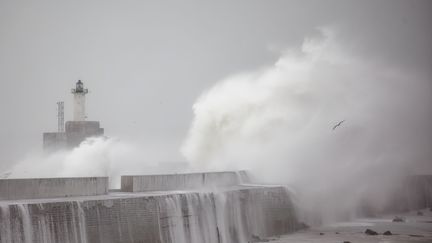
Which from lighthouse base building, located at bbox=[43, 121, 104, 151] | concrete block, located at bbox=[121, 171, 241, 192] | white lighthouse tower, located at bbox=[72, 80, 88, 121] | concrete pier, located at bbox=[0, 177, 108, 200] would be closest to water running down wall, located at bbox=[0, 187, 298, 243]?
concrete pier, located at bbox=[0, 177, 108, 200]

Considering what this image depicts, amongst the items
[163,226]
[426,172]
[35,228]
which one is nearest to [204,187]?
[163,226]

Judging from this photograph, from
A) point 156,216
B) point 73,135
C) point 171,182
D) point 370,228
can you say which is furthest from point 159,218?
point 73,135

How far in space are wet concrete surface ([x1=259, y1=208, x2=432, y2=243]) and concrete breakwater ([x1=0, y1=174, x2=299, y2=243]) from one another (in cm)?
85

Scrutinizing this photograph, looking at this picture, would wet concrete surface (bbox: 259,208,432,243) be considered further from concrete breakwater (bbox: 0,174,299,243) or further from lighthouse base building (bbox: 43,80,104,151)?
lighthouse base building (bbox: 43,80,104,151)

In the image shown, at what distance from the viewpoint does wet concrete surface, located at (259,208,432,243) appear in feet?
58.6

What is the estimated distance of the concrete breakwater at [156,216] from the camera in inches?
481

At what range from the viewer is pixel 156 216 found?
48.9 feet

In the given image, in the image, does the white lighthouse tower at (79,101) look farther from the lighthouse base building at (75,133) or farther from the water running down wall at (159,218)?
the water running down wall at (159,218)

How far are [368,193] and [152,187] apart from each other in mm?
11361

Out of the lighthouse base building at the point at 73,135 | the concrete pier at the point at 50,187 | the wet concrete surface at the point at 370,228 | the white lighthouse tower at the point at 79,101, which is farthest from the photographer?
the white lighthouse tower at the point at 79,101

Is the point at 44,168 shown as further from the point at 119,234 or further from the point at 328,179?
the point at 119,234

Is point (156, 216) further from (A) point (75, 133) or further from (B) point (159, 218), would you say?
(A) point (75, 133)

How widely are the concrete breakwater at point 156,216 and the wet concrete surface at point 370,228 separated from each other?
85 centimetres

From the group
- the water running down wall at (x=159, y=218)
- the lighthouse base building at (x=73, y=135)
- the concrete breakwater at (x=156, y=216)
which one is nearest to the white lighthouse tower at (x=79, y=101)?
the lighthouse base building at (x=73, y=135)
